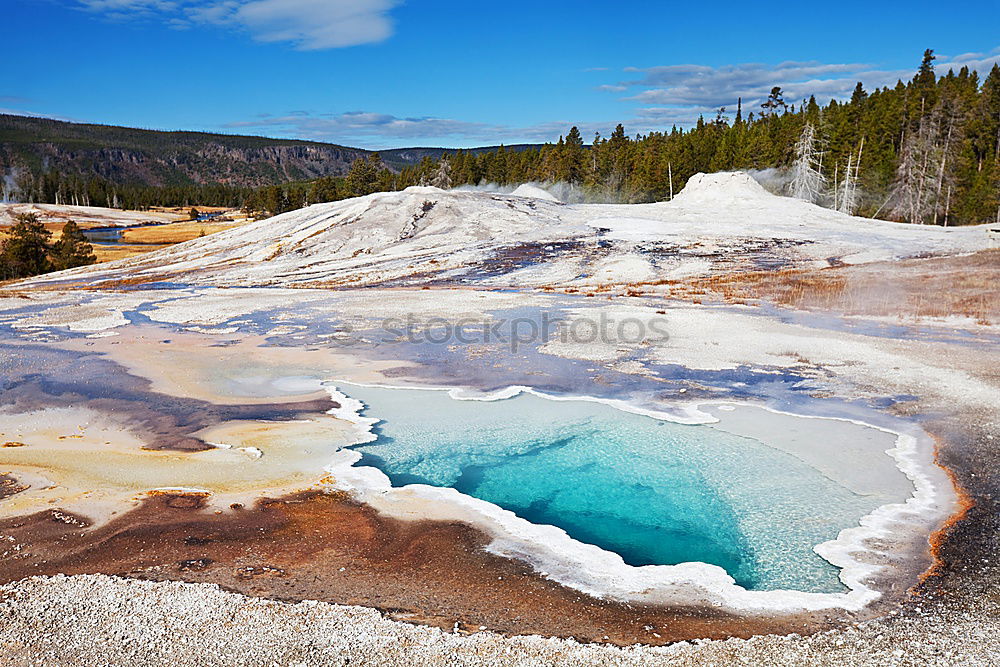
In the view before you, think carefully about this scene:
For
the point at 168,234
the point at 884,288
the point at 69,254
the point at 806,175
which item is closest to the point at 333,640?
the point at 884,288

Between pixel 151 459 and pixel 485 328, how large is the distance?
933 cm

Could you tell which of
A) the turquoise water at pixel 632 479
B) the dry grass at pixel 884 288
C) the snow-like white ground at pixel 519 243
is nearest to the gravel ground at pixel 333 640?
the turquoise water at pixel 632 479

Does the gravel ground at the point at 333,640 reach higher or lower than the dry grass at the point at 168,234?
lower

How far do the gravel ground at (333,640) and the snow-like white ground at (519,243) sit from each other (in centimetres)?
1908

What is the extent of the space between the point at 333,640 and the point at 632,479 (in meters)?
4.44

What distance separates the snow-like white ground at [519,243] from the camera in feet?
84.2

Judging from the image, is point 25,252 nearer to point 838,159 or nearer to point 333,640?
point 333,640

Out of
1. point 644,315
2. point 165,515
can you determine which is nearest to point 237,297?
point 644,315

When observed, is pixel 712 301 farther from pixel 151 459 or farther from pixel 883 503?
pixel 151 459

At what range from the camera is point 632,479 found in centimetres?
830

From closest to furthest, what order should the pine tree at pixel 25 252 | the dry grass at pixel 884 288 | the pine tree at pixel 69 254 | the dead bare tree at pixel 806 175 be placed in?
the dry grass at pixel 884 288
the pine tree at pixel 25 252
the pine tree at pixel 69 254
the dead bare tree at pixel 806 175

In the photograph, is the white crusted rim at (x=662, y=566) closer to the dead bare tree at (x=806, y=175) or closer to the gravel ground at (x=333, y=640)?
the gravel ground at (x=333, y=640)

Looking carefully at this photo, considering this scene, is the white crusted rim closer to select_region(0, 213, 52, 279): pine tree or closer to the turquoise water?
the turquoise water

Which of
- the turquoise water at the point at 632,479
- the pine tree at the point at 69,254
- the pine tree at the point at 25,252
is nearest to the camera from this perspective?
the turquoise water at the point at 632,479
